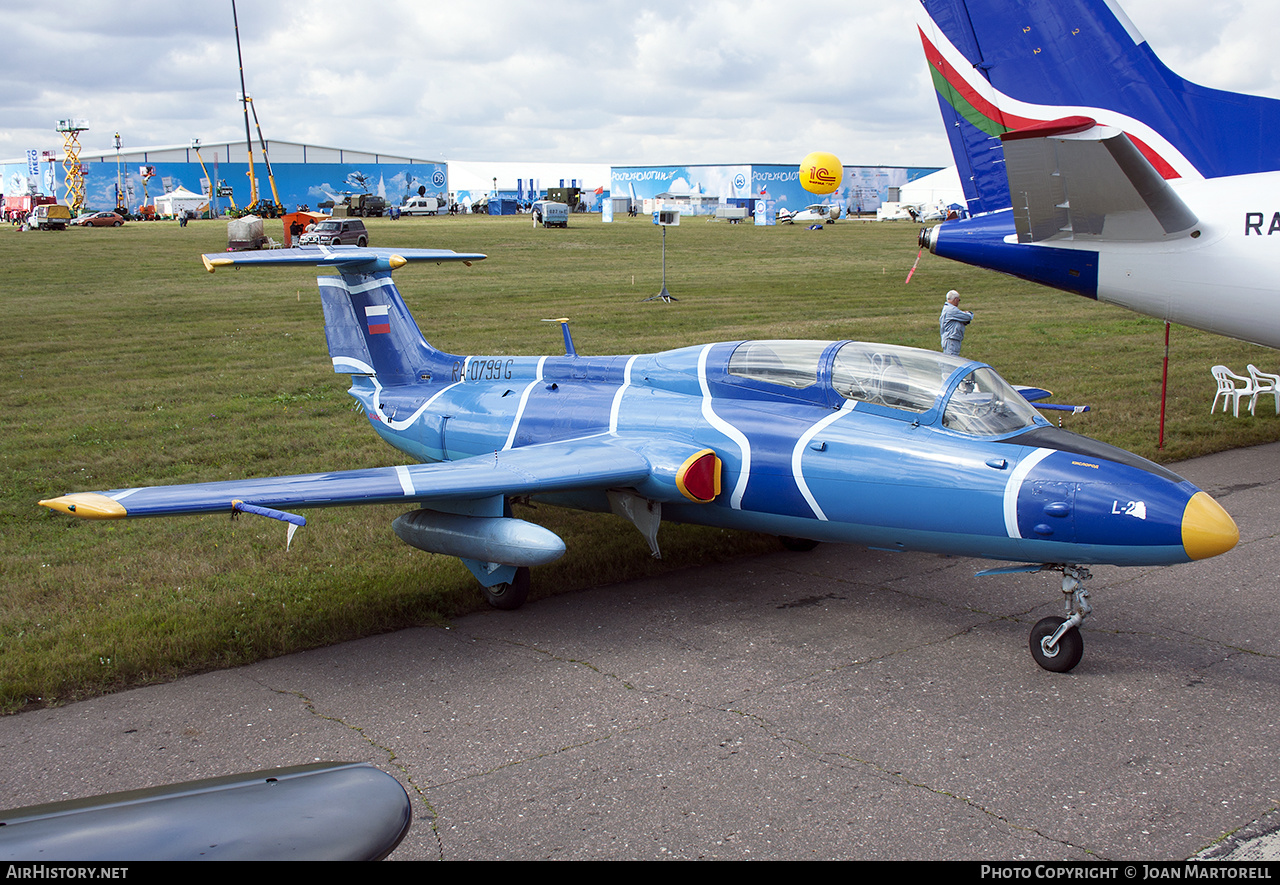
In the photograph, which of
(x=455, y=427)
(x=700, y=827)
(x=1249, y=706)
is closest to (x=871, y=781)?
(x=700, y=827)

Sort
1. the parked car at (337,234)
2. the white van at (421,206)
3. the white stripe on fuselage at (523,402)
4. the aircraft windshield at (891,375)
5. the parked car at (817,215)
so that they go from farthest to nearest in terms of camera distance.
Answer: the white van at (421,206), the parked car at (817,215), the parked car at (337,234), the white stripe on fuselage at (523,402), the aircraft windshield at (891,375)

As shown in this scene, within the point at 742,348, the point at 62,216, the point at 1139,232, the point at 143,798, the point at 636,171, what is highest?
the point at 636,171

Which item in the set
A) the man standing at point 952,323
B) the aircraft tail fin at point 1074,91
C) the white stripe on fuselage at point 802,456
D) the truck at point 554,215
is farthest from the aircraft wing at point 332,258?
the truck at point 554,215

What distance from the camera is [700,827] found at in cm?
481

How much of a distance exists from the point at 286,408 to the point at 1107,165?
12.2 metres

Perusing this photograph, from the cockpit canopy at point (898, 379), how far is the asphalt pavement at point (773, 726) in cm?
168

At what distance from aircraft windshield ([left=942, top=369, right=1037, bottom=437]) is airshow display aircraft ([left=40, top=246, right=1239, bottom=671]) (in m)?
0.01

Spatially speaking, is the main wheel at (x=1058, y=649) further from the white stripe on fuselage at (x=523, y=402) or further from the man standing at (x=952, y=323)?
the man standing at (x=952, y=323)

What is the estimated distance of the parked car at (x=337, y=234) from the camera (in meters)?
49.0

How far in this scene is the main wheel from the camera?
255 inches

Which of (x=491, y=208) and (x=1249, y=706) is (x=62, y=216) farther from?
(x=1249, y=706)

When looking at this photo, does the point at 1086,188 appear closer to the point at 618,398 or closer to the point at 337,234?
the point at 618,398

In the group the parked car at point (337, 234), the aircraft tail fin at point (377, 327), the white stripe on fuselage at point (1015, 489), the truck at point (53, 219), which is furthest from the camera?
the truck at point (53, 219)

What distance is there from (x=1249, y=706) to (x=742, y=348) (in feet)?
15.0
